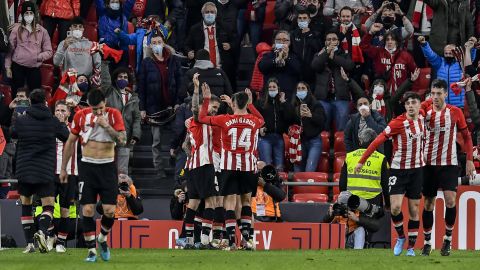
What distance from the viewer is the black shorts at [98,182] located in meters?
19.3

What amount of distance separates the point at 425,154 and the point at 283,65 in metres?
7.41

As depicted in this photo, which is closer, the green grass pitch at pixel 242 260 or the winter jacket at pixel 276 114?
the green grass pitch at pixel 242 260

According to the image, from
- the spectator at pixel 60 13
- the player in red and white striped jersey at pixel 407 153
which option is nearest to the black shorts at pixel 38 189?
the player in red and white striped jersey at pixel 407 153

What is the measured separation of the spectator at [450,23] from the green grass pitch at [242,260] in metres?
7.35

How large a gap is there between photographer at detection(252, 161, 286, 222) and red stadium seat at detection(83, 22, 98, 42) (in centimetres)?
653

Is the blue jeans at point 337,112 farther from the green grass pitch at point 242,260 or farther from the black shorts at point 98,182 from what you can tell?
the black shorts at point 98,182

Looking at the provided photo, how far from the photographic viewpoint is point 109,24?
96.7 ft

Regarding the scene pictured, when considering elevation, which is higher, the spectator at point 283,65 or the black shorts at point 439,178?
the spectator at point 283,65

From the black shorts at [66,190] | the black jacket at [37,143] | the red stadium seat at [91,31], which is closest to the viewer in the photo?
the black jacket at [37,143]

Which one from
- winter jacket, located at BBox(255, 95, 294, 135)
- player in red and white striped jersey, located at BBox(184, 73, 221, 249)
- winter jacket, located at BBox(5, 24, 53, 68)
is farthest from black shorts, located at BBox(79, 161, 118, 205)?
winter jacket, located at BBox(5, 24, 53, 68)

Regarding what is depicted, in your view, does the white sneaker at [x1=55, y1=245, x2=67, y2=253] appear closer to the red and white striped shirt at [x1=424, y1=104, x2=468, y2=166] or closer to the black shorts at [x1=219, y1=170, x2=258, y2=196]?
A: the black shorts at [x1=219, y1=170, x2=258, y2=196]

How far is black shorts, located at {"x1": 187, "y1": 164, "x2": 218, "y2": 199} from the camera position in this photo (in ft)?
74.9

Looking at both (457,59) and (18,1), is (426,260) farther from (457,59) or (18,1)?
(18,1)

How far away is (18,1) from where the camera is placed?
3088 centimetres
